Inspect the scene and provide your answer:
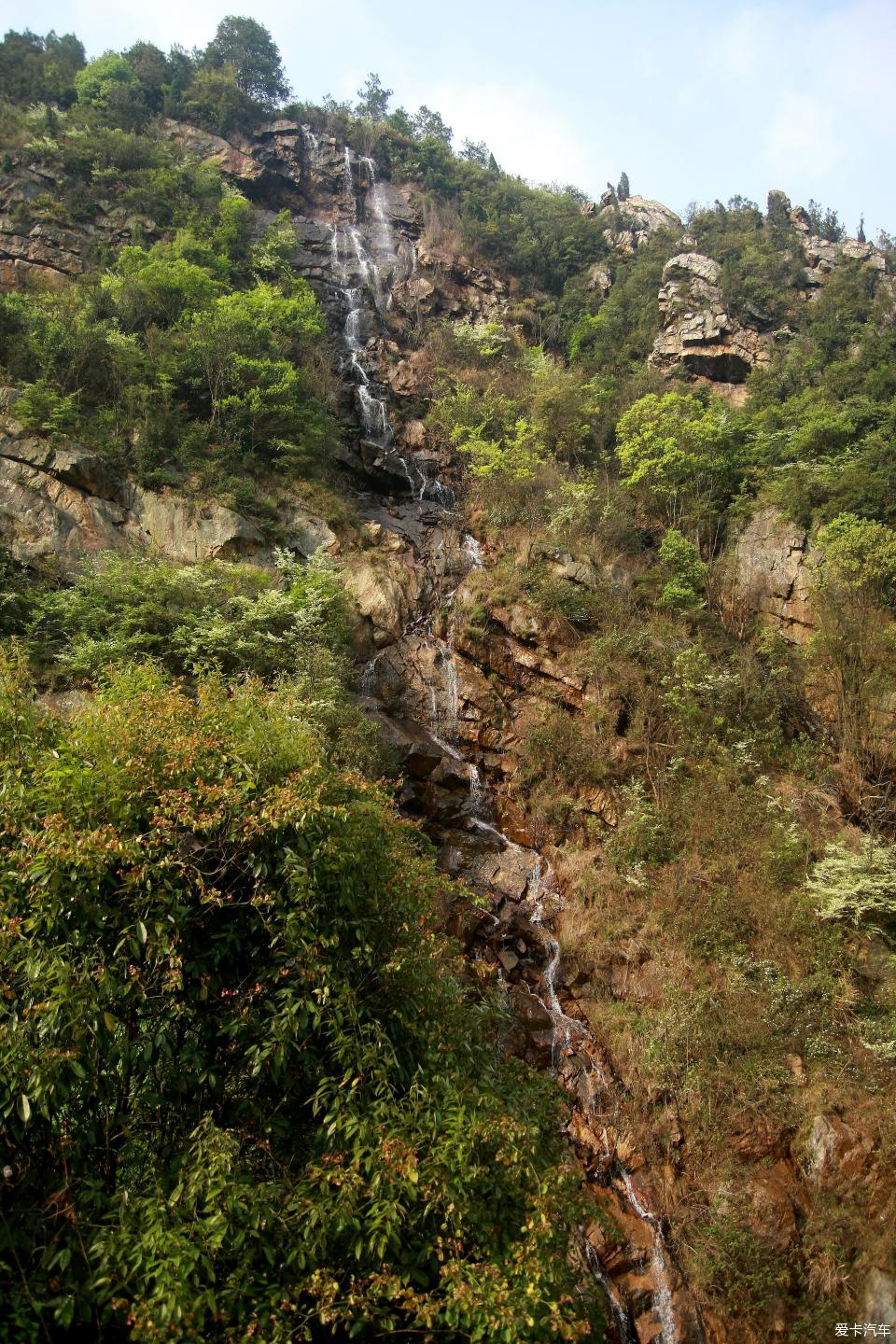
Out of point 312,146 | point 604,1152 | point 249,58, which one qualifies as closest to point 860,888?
point 604,1152

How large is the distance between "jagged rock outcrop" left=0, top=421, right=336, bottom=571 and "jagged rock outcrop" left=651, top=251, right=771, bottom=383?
55.0ft

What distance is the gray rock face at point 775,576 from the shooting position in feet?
55.8

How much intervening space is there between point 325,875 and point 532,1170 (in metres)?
2.32

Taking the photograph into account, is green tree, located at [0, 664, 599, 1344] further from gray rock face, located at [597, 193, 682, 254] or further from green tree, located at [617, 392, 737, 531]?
gray rock face, located at [597, 193, 682, 254]

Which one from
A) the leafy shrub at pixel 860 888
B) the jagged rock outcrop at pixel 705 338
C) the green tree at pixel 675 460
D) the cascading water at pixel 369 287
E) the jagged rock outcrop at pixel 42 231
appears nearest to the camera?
the leafy shrub at pixel 860 888

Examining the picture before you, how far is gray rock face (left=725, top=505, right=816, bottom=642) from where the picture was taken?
55.8 feet

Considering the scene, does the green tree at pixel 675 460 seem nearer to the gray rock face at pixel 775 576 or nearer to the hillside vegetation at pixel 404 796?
the hillside vegetation at pixel 404 796

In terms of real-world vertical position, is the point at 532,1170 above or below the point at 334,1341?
above

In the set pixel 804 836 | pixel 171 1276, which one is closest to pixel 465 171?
pixel 804 836

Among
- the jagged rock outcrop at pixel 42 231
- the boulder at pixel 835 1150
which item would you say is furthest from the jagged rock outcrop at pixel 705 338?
the boulder at pixel 835 1150

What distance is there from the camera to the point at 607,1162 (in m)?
9.12

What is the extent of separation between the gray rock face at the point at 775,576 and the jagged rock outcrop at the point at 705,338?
10.2m

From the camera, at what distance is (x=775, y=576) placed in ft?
57.8

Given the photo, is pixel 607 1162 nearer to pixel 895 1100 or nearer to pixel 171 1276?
pixel 895 1100
